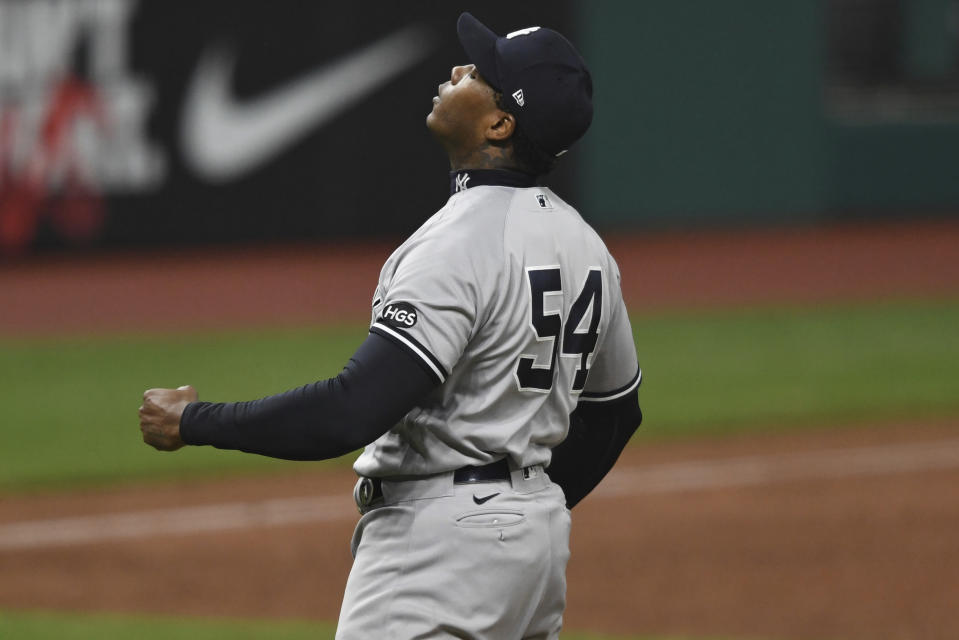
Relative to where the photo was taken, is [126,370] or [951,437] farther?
[126,370]

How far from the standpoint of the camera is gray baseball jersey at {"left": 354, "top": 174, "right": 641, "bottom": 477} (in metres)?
2.51

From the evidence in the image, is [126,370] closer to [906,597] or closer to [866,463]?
[866,463]

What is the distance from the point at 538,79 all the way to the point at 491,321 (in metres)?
0.46

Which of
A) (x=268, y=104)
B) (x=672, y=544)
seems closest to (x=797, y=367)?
(x=672, y=544)

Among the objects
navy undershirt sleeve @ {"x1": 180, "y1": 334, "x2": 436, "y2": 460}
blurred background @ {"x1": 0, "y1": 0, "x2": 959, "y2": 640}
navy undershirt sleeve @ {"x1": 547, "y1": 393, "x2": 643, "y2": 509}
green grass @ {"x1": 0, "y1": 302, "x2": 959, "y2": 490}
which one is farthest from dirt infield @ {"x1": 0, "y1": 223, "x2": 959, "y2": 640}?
navy undershirt sleeve @ {"x1": 180, "y1": 334, "x2": 436, "y2": 460}

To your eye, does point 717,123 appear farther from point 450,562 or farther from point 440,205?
point 450,562

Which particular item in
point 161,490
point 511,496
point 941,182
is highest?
point 511,496

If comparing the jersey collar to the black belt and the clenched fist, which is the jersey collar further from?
the clenched fist

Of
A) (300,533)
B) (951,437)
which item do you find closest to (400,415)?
(300,533)

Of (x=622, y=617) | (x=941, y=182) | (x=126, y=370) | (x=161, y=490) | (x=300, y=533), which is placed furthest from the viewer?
(x=941, y=182)

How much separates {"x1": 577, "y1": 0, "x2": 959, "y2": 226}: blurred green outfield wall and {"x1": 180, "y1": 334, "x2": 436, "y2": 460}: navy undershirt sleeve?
15969 mm

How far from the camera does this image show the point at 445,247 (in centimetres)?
254

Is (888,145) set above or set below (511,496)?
below

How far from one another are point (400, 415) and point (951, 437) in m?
7.68
